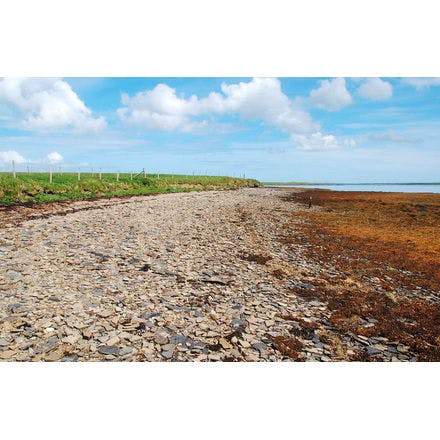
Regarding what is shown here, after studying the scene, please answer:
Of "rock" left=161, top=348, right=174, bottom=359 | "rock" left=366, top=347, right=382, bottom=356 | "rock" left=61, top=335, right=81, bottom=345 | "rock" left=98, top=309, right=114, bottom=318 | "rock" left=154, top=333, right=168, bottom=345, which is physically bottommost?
"rock" left=366, top=347, right=382, bottom=356

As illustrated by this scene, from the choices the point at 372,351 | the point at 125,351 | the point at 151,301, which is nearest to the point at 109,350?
the point at 125,351

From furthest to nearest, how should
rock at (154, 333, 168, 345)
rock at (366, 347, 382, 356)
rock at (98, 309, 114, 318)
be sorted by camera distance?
1. rock at (98, 309, 114, 318)
2. rock at (366, 347, 382, 356)
3. rock at (154, 333, 168, 345)

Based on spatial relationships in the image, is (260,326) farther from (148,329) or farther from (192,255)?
(192,255)

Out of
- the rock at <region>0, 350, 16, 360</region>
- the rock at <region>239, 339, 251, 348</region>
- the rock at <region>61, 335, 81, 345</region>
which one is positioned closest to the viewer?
the rock at <region>0, 350, 16, 360</region>

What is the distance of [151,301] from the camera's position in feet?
30.3

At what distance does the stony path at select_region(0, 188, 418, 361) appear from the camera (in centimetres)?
696

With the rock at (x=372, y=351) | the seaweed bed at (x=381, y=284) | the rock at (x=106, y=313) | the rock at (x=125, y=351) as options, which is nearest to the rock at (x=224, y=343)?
the rock at (x=125, y=351)

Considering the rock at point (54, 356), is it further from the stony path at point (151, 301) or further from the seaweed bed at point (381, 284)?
the seaweed bed at point (381, 284)

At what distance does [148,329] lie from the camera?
7.64 m

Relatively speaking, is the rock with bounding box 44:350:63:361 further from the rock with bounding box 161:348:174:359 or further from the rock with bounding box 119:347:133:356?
the rock with bounding box 161:348:174:359

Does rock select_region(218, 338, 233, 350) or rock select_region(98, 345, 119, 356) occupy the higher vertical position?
rock select_region(98, 345, 119, 356)

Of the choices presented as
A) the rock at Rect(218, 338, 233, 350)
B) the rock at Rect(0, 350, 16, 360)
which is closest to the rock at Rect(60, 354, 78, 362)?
the rock at Rect(0, 350, 16, 360)

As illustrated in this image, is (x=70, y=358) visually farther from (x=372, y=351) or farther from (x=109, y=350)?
(x=372, y=351)

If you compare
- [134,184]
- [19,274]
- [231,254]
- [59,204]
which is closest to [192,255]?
[231,254]
